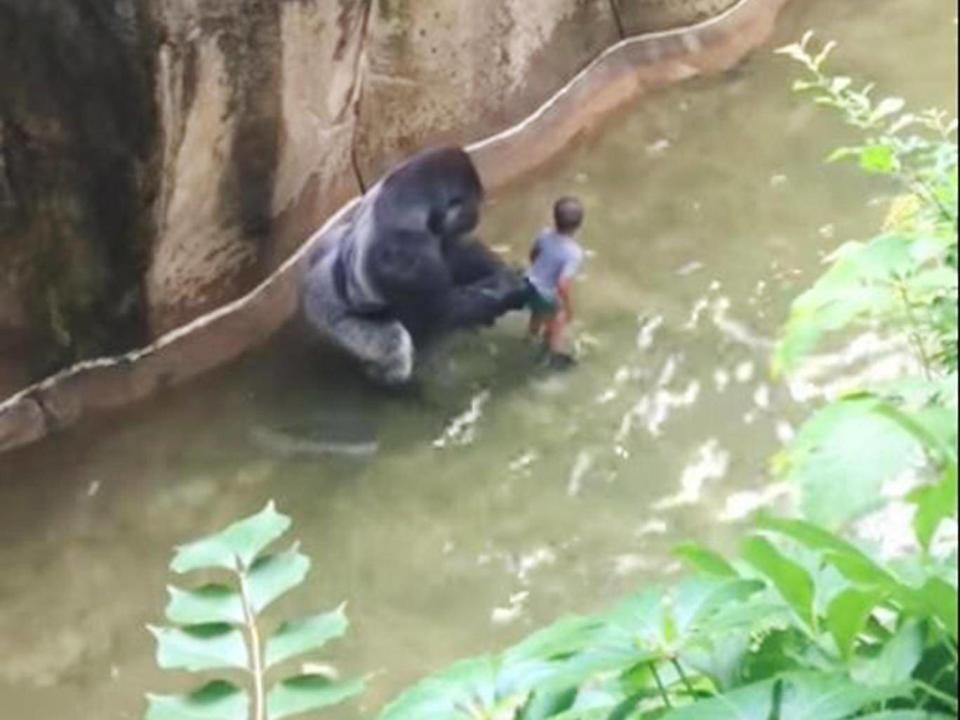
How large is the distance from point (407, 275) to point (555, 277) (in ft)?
1.15

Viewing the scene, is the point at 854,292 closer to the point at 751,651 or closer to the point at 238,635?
the point at 751,651

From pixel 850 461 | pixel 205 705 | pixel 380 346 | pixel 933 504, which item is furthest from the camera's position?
pixel 380 346

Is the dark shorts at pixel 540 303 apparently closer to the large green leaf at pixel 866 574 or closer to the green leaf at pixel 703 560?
the green leaf at pixel 703 560

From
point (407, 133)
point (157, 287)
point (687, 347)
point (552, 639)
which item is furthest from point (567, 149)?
point (552, 639)

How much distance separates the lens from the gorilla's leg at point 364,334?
4430mm

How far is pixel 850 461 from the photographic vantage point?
38.3 inches

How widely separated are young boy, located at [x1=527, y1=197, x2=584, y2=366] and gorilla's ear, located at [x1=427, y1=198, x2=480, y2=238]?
17cm

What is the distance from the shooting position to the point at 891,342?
4.31m

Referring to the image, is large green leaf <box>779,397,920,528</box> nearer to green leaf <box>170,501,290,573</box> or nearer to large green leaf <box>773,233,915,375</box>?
large green leaf <box>773,233,915,375</box>

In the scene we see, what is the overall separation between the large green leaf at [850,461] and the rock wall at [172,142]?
11.0 ft

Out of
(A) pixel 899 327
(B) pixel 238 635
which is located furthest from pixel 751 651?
(B) pixel 238 635

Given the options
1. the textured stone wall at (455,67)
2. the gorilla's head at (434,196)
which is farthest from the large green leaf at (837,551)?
the textured stone wall at (455,67)

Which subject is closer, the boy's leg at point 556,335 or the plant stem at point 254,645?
the plant stem at point 254,645

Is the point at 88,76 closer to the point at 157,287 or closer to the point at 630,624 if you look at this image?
the point at 157,287
